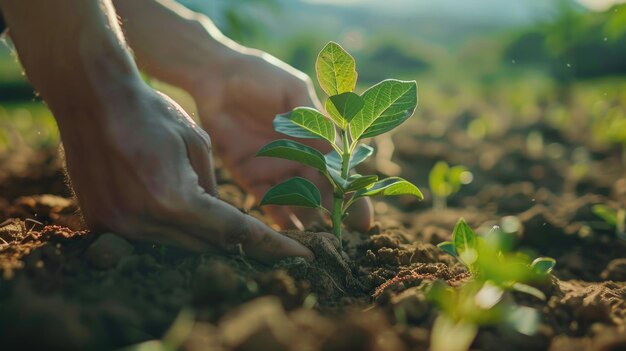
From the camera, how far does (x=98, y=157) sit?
4.68 ft

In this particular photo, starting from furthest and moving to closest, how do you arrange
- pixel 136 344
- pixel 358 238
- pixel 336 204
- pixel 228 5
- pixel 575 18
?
pixel 575 18, pixel 228 5, pixel 358 238, pixel 336 204, pixel 136 344

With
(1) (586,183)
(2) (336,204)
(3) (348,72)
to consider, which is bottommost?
(1) (586,183)

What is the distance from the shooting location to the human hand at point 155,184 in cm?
138

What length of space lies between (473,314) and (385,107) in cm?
61

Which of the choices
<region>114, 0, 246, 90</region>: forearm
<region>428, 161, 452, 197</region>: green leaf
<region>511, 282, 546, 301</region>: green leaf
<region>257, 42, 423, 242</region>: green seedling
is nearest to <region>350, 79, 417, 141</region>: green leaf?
<region>257, 42, 423, 242</region>: green seedling

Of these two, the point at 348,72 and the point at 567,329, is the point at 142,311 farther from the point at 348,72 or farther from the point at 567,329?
the point at 567,329

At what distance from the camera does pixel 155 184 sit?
137 centimetres

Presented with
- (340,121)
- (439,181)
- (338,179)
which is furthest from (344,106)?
(439,181)

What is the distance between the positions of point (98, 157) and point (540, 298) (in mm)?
1088

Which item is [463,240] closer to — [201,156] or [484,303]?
[484,303]

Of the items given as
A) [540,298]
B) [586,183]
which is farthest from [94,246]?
[586,183]

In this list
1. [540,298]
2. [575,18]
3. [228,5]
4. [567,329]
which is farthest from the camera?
[575,18]

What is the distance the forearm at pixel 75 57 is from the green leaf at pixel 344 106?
19.0 inches

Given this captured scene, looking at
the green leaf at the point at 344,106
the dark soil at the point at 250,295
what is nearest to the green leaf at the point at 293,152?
the green leaf at the point at 344,106
